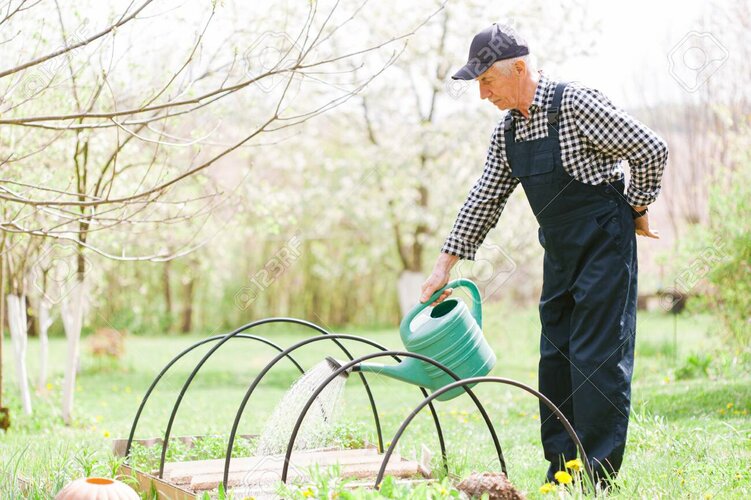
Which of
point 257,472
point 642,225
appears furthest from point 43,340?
point 642,225

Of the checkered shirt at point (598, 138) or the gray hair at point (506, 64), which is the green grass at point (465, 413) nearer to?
the checkered shirt at point (598, 138)

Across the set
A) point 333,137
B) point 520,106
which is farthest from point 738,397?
point 333,137

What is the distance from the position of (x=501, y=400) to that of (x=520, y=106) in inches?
154

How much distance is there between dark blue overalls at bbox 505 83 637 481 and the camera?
276cm

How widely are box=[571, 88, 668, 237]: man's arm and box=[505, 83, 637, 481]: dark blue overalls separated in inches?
2.7

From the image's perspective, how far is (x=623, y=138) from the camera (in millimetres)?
2754

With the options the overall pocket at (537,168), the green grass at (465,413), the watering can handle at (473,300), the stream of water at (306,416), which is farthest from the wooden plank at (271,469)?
the overall pocket at (537,168)

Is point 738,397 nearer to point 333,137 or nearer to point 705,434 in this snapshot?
point 705,434

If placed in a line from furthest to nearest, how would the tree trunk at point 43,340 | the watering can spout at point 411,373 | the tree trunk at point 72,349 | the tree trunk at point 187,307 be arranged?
the tree trunk at point 187,307 → the tree trunk at point 43,340 → the tree trunk at point 72,349 → the watering can spout at point 411,373

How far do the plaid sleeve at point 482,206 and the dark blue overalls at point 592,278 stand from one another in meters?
0.18

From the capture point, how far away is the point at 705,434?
11.8 feet

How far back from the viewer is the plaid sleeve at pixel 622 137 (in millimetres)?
2750

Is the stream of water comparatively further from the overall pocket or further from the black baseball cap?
the black baseball cap

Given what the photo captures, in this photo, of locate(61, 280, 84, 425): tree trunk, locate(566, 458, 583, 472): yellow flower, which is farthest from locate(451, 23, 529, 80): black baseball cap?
locate(61, 280, 84, 425): tree trunk
